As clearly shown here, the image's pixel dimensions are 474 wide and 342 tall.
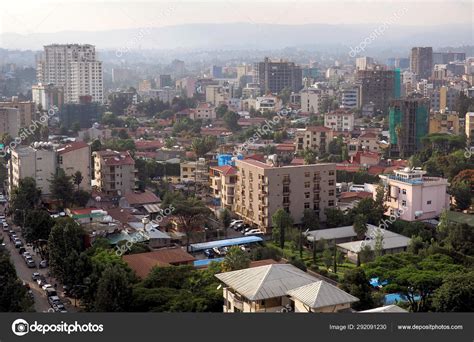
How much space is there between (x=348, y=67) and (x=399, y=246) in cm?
2490

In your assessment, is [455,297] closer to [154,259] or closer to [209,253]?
[154,259]

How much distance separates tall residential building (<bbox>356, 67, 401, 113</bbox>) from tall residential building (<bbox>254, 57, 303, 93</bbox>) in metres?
4.22

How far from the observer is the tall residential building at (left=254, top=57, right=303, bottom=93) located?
22.2 metres

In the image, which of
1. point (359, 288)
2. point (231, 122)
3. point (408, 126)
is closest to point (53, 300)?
point (359, 288)

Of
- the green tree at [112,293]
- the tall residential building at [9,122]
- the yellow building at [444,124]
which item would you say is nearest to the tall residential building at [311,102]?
the yellow building at [444,124]

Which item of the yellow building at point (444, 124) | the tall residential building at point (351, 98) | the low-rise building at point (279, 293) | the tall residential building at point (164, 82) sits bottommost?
the low-rise building at point (279, 293)

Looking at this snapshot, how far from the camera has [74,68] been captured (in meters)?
18.9

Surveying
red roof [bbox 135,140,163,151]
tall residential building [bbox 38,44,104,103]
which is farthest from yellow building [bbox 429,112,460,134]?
tall residential building [bbox 38,44,104,103]

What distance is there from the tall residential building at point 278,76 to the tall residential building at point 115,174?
565 inches

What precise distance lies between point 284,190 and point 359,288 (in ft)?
9.40

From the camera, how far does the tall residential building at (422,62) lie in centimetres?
2411

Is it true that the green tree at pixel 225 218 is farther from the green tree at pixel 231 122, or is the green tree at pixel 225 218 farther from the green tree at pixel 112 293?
the green tree at pixel 231 122

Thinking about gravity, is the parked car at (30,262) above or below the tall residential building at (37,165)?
below

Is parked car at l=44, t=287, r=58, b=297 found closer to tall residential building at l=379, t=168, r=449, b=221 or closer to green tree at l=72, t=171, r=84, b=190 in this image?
green tree at l=72, t=171, r=84, b=190
